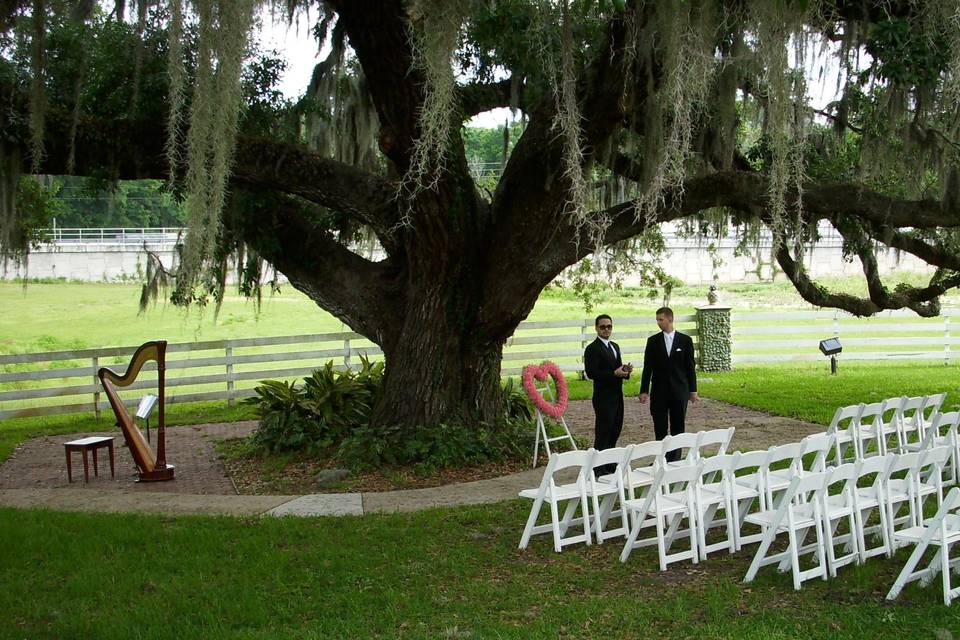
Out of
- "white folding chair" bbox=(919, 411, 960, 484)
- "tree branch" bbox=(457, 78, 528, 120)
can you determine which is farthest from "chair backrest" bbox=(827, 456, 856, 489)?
"tree branch" bbox=(457, 78, 528, 120)

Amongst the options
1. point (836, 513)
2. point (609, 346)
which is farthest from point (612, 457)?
point (609, 346)

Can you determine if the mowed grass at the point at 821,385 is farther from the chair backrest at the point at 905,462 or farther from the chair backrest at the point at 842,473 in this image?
the chair backrest at the point at 842,473

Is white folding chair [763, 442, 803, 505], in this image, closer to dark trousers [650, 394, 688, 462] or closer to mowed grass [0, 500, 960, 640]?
mowed grass [0, 500, 960, 640]

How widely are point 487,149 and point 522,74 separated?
16.9 metres

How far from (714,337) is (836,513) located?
39.8ft

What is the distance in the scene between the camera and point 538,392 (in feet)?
28.8

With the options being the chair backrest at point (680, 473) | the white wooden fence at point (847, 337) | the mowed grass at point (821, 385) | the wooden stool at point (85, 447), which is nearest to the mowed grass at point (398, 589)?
the chair backrest at point (680, 473)

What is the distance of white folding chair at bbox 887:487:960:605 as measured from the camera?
192 inches

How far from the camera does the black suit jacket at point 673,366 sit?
340 inches

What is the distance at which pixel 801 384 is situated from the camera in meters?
15.3

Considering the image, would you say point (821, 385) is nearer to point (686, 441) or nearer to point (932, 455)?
point (686, 441)

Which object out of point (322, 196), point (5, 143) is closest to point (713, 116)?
point (322, 196)

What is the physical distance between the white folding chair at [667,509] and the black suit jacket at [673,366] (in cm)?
261

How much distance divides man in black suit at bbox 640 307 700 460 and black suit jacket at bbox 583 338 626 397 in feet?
1.16
